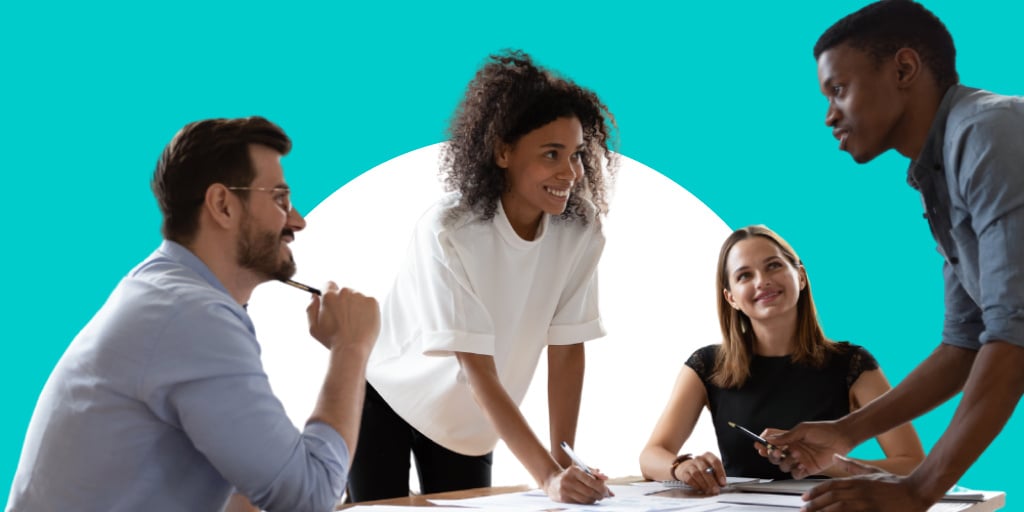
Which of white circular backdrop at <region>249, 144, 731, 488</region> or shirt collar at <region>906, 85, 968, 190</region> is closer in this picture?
shirt collar at <region>906, 85, 968, 190</region>

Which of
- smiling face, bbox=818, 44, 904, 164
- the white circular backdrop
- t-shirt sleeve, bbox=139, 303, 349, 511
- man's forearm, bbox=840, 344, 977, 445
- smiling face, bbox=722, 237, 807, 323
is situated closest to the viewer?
t-shirt sleeve, bbox=139, 303, 349, 511

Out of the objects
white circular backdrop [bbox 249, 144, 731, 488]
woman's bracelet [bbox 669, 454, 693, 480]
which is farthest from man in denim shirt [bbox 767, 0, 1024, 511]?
white circular backdrop [bbox 249, 144, 731, 488]

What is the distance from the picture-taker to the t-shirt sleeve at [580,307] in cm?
262

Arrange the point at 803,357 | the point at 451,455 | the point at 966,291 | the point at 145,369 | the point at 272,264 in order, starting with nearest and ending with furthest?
1. the point at 145,369
2. the point at 272,264
3. the point at 966,291
4. the point at 451,455
5. the point at 803,357

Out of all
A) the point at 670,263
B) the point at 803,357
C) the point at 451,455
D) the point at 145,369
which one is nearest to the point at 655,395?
the point at 670,263

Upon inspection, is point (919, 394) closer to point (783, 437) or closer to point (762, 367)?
point (783, 437)

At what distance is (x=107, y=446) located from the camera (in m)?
1.42

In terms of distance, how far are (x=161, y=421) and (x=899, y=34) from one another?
1358mm

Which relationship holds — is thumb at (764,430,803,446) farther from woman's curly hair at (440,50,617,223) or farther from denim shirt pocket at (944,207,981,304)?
woman's curly hair at (440,50,617,223)

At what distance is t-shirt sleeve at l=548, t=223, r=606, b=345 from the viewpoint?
262cm

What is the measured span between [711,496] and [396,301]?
100 centimetres

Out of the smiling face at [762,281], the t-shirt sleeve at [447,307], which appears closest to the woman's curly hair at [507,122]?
Answer: the t-shirt sleeve at [447,307]

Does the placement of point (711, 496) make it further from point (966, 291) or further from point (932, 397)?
point (966, 291)

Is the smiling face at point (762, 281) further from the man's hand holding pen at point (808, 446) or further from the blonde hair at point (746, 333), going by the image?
the man's hand holding pen at point (808, 446)
